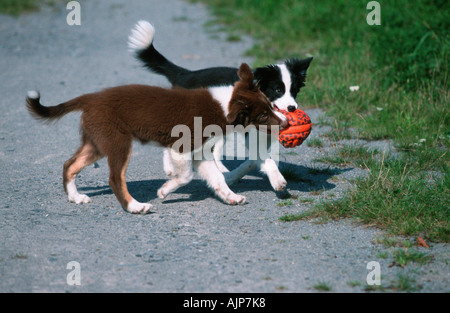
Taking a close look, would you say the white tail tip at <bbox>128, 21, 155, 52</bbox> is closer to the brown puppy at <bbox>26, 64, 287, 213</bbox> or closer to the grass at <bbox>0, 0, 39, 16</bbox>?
the brown puppy at <bbox>26, 64, 287, 213</bbox>

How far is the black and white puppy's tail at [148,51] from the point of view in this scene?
18.3ft

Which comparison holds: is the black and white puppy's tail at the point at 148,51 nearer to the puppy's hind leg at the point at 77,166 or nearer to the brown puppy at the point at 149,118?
the brown puppy at the point at 149,118

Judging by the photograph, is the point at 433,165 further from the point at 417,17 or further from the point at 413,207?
the point at 417,17

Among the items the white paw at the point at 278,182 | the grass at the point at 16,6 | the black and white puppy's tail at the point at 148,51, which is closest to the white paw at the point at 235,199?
the white paw at the point at 278,182

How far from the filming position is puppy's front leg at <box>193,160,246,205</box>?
16.3 feet

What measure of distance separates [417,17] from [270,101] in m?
4.31

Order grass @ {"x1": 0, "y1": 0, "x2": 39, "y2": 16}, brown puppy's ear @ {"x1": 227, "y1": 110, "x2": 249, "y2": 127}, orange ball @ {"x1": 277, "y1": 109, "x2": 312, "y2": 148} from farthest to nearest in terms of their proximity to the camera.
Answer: grass @ {"x1": 0, "y1": 0, "x2": 39, "y2": 16} < orange ball @ {"x1": 277, "y1": 109, "x2": 312, "y2": 148} < brown puppy's ear @ {"x1": 227, "y1": 110, "x2": 249, "y2": 127}

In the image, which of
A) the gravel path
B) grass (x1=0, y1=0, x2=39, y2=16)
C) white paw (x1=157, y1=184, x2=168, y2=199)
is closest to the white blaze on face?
the gravel path

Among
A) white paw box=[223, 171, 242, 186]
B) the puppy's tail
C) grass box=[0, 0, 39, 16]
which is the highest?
grass box=[0, 0, 39, 16]

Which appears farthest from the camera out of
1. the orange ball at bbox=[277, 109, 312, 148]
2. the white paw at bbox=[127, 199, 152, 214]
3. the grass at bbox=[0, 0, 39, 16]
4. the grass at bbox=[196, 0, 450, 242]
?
the grass at bbox=[0, 0, 39, 16]

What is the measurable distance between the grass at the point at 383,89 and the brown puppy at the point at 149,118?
1032 millimetres

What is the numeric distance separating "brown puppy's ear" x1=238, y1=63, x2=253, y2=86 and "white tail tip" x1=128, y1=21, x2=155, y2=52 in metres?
1.15

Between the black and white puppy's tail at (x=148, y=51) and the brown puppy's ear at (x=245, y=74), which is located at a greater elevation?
the black and white puppy's tail at (x=148, y=51)
